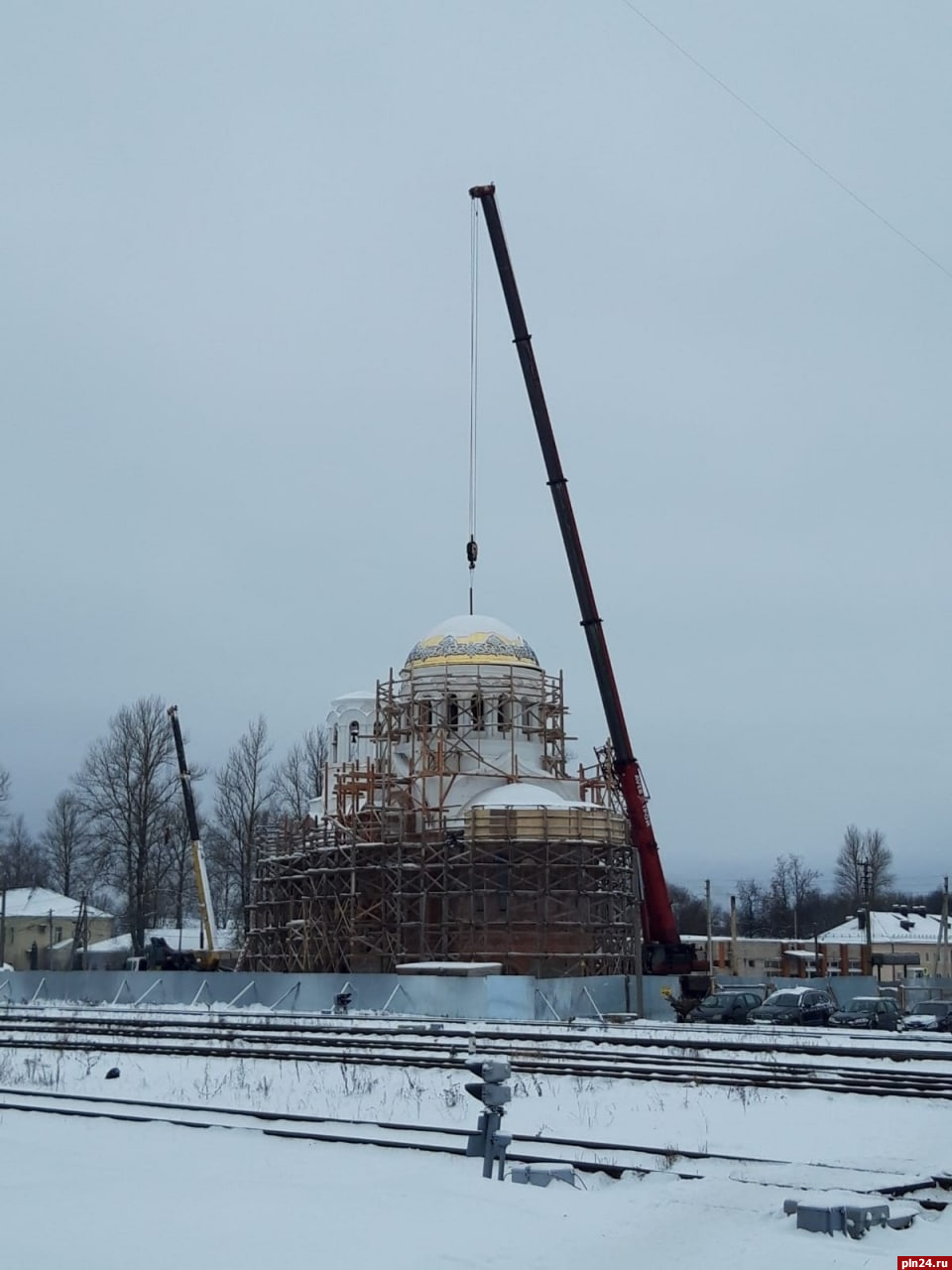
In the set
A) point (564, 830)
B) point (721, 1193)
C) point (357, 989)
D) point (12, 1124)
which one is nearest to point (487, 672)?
point (564, 830)

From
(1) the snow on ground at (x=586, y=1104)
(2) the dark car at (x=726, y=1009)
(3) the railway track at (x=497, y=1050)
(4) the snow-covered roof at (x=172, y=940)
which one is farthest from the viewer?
(4) the snow-covered roof at (x=172, y=940)

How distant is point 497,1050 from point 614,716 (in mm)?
26051

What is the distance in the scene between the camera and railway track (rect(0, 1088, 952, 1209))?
13258mm

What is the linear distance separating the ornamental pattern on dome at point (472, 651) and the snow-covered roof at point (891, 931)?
174 feet

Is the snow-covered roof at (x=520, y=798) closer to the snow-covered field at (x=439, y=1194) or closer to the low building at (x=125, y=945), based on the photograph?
the snow-covered field at (x=439, y=1194)

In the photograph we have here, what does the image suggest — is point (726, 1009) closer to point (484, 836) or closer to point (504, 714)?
point (484, 836)

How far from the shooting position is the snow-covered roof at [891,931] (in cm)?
10725

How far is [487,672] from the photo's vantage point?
59.7m

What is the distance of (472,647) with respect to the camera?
6031cm

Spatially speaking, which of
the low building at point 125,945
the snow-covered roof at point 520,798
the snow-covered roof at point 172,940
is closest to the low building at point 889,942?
the snow-covered roof at point 172,940

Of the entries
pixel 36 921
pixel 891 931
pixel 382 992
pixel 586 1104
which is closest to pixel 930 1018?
pixel 382 992

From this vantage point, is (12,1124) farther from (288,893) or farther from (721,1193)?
(288,893)

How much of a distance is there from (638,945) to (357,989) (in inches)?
314

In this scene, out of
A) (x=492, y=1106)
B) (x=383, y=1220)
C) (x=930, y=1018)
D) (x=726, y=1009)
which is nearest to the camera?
(x=383, y=1220)
